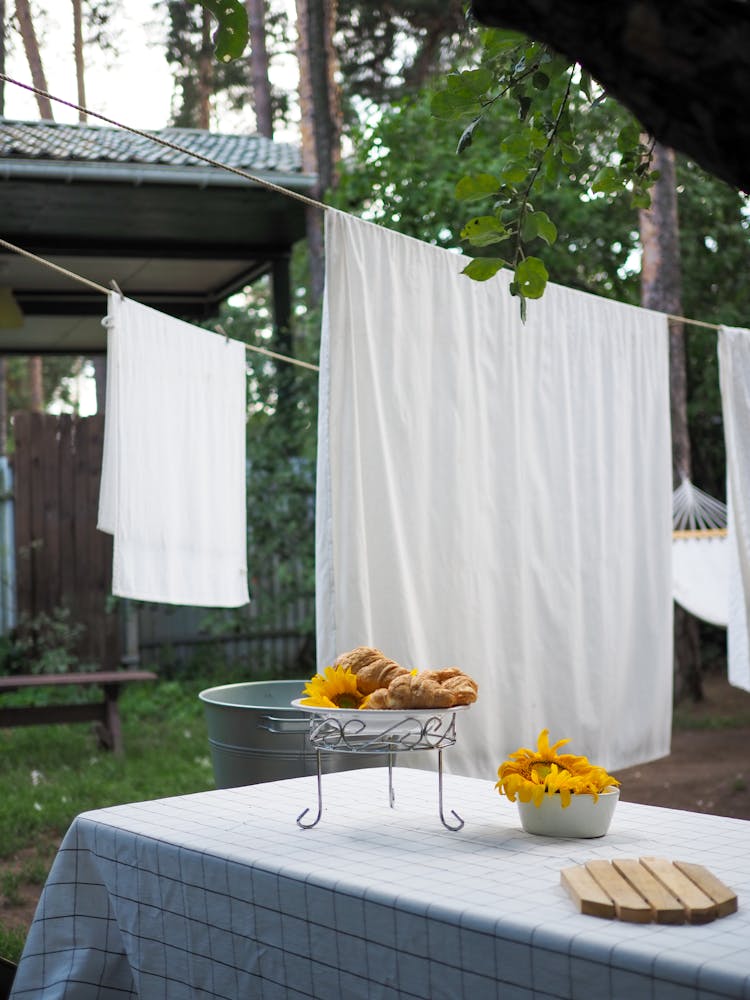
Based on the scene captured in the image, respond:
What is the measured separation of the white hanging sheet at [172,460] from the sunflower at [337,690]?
1.34 metres

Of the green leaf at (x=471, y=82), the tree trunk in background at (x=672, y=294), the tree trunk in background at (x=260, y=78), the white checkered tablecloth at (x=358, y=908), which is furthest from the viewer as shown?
the tree trunk in background at (x=260, y=78)

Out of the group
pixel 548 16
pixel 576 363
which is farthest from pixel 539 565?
pixel 548 16

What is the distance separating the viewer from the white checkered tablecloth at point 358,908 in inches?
49.6

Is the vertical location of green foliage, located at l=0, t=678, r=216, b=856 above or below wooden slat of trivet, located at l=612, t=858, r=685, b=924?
below

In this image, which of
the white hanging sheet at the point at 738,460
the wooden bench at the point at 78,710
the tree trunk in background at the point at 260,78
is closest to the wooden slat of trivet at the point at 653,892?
the white hanging sheet at the point at 738,460

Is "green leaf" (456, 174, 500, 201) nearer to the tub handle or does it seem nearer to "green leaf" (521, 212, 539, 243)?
"green leaf" (521, 212, 539, 243)

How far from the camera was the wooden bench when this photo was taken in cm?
502

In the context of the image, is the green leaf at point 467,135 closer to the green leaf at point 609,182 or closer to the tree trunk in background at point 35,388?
the green leaf at point 609,182

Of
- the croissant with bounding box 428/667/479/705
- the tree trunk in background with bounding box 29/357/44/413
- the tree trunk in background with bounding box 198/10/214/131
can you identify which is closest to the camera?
the croissant with bounding box 428/667/479/705

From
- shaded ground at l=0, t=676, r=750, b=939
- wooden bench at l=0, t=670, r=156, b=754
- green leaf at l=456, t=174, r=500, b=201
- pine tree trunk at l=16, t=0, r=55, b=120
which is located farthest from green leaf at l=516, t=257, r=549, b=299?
pine tree trunk at l=16, t=0, r=55, b=120

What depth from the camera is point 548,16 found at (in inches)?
36.7

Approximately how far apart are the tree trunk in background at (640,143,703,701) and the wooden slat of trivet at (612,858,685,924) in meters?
5.21

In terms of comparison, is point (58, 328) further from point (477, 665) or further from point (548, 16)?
point (548, 16)

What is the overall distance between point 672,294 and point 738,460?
2.92 meters
